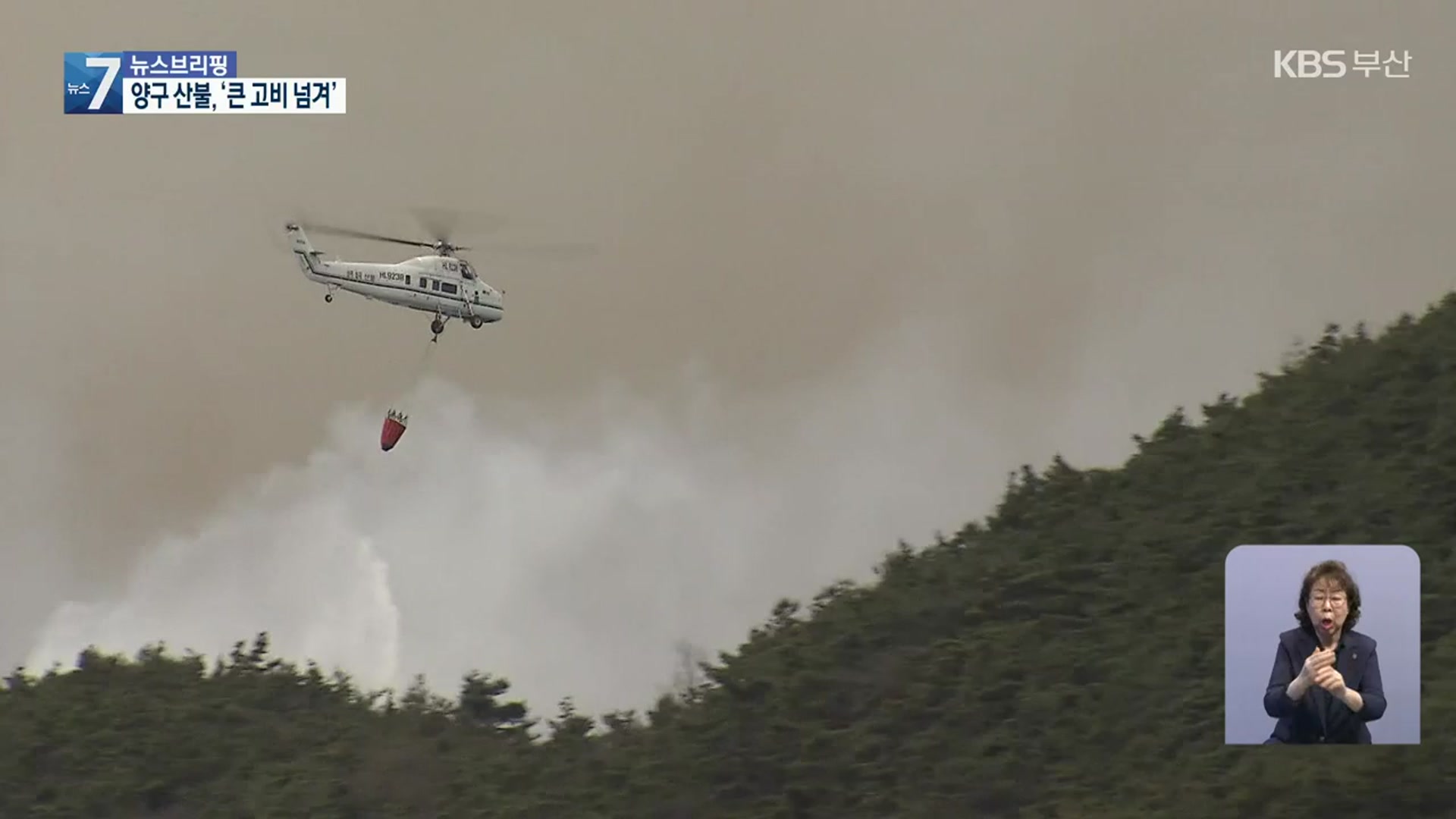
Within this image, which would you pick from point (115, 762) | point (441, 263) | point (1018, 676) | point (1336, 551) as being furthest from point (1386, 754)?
point (115, 762)

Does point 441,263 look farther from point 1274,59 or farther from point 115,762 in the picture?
point 1274,59

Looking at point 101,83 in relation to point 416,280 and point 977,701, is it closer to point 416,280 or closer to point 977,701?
point 416,280

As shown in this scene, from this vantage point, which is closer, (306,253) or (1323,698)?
(1323,698)

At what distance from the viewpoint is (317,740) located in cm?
1213

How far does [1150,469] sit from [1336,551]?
1.48 m

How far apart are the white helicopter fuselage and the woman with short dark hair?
5.58 meters

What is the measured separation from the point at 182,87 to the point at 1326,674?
27.6 ft

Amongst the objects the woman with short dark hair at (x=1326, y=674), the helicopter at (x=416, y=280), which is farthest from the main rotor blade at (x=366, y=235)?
the woman with short dark hair at (x=1326, y=674)

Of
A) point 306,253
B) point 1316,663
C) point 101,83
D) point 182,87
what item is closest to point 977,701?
point 1316,663

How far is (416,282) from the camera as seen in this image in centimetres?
1188

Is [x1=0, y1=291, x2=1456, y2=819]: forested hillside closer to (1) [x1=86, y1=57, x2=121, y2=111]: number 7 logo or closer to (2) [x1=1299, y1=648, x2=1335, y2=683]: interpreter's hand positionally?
(2) [x1=1299, y1=648, x2=1335, y2=683]: interpreter's hand

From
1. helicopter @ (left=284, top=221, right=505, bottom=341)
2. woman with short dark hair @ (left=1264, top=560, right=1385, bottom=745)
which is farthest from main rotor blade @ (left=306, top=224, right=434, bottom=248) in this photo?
woman with short dark hair @ (left=1264, top=560, right=1385, bottom=745)

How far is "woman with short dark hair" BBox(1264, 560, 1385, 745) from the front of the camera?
36.3ft

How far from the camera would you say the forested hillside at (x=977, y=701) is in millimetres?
11117
